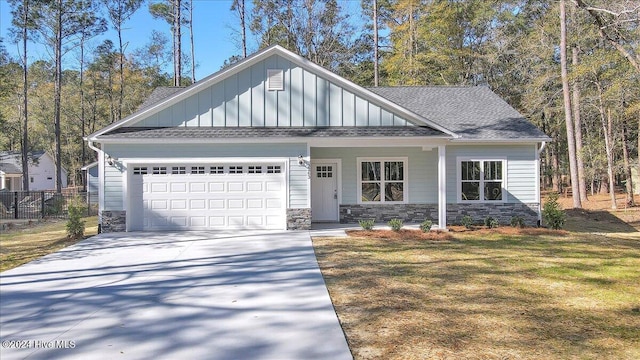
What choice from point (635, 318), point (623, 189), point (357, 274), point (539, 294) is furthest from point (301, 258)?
point (623, 189)

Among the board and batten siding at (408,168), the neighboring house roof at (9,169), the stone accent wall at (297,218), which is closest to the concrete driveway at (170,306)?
the stone accent wall at (297,218)

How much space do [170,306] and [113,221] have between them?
7387 millimetres

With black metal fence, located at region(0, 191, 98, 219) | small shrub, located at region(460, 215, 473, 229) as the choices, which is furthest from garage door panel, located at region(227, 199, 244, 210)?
black metal fence, located at region(0, 191, 98, 219)

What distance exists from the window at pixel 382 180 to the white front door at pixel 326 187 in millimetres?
856

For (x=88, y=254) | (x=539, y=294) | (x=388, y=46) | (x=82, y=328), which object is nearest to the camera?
(x=82, y=328)

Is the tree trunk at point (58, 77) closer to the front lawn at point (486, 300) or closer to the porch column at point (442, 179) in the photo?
the front lawn at point (486, 300)

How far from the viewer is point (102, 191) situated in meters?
11.5

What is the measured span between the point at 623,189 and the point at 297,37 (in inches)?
960

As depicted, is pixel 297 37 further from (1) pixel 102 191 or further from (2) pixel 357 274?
(2) pixel 357 274

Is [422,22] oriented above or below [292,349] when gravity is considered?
above

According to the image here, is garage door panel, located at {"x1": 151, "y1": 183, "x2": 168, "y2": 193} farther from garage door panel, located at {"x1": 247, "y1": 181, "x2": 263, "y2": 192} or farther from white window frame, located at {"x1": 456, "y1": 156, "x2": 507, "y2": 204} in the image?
white window frame, located at {"x1": 456, "y1": 156, "x2": 507, "y2": 204}

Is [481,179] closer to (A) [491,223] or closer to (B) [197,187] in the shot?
(A) [491,223]

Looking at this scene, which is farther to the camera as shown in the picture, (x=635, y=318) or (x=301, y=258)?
(x=301, y=258)

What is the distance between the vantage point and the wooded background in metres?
19.1
